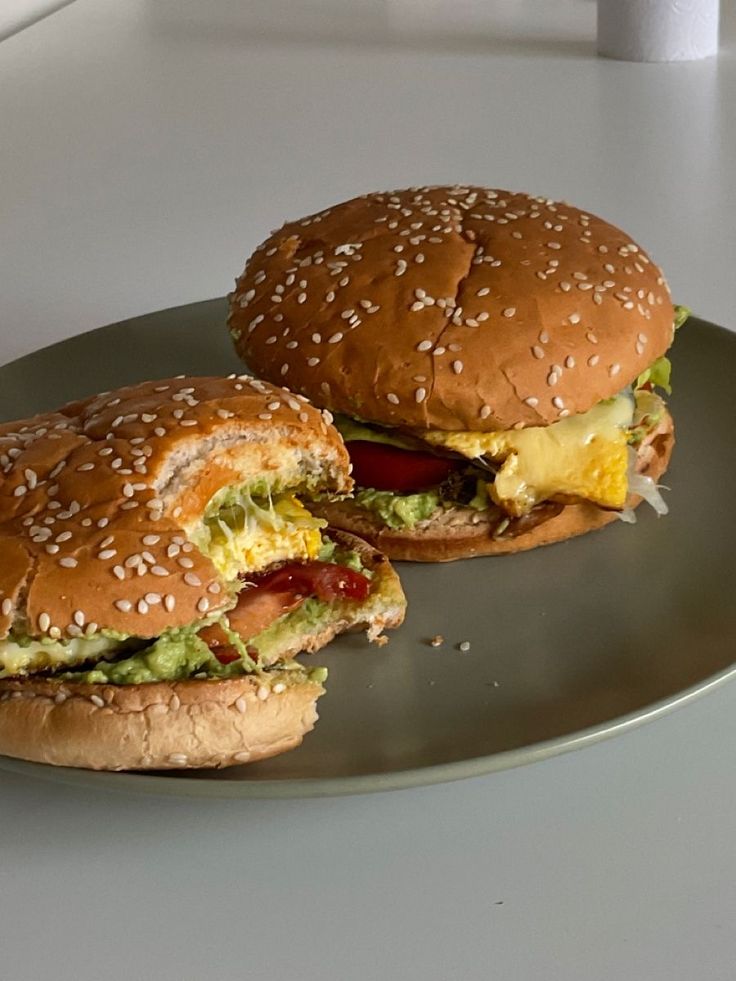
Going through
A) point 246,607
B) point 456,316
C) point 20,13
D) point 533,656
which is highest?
point 20,13

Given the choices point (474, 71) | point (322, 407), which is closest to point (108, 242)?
point (322, 407)

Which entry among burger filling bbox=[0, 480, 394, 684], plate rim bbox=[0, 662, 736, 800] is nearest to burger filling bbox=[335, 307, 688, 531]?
burger filling bbox=[0, 480, 394, 684]

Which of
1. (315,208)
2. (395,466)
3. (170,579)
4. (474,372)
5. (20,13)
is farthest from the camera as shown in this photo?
(20,13)

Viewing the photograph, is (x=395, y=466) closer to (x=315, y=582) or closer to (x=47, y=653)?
(x=315, y=582)

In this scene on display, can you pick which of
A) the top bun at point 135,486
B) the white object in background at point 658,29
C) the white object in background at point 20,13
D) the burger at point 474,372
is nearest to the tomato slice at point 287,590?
the top bun at point 135,486

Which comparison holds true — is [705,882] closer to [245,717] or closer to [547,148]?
[245,717]

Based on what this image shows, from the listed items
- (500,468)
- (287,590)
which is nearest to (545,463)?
(500,468)

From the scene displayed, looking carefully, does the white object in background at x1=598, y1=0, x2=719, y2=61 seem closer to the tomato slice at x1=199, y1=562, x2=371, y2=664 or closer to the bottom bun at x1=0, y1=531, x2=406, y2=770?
the tomato slice at x1=199, y1=562, x2=371, y2=664
